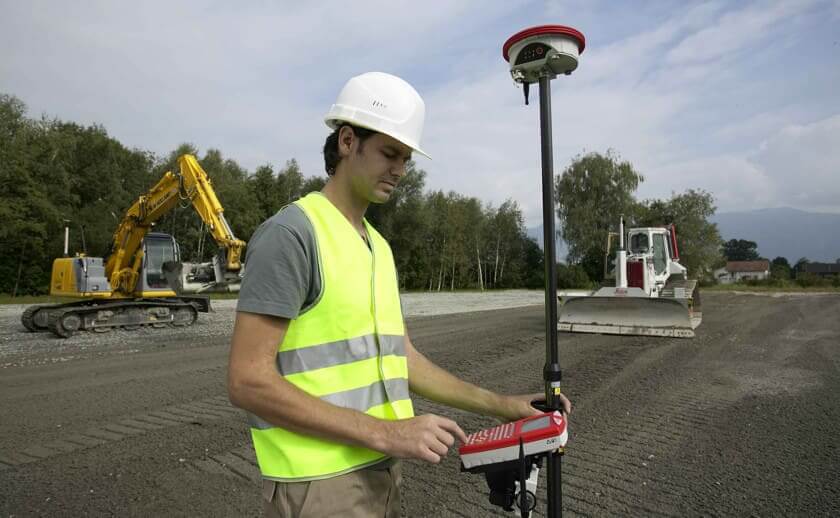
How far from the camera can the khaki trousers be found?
1.28 m

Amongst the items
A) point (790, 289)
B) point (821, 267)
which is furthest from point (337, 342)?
point (821, 267)

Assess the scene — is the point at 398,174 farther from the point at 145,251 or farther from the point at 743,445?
the point at 145,251

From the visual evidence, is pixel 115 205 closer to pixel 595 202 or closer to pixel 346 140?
pixel 595 202

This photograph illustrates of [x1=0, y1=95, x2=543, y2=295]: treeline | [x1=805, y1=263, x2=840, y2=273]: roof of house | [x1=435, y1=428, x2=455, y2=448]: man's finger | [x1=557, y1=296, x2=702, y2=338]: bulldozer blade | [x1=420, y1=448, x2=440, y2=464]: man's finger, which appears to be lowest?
[x1=557, y1=296, x2=702, y2=338]: bulldozer blade

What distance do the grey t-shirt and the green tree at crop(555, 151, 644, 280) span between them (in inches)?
1729

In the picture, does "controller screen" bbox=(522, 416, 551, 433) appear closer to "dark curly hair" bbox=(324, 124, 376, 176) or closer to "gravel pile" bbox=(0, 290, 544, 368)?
"dark curly hair" bbox=(324, 124, 376, 176)

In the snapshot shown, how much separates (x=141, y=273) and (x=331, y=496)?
14077 millimetres

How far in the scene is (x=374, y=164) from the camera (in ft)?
4.91

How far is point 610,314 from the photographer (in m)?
11.9

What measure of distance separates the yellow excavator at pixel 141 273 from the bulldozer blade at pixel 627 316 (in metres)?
7.65

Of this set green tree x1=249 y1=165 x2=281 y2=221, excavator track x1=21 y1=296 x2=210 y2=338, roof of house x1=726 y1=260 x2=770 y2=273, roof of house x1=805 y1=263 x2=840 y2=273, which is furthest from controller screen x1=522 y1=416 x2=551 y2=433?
roof of house x1=726 y1=260 x2=770 y2=273

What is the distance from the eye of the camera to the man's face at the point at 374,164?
1.48 m

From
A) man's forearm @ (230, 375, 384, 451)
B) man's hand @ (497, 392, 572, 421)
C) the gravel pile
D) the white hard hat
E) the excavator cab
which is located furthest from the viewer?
the excavator cab

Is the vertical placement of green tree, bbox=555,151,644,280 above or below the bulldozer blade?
above
